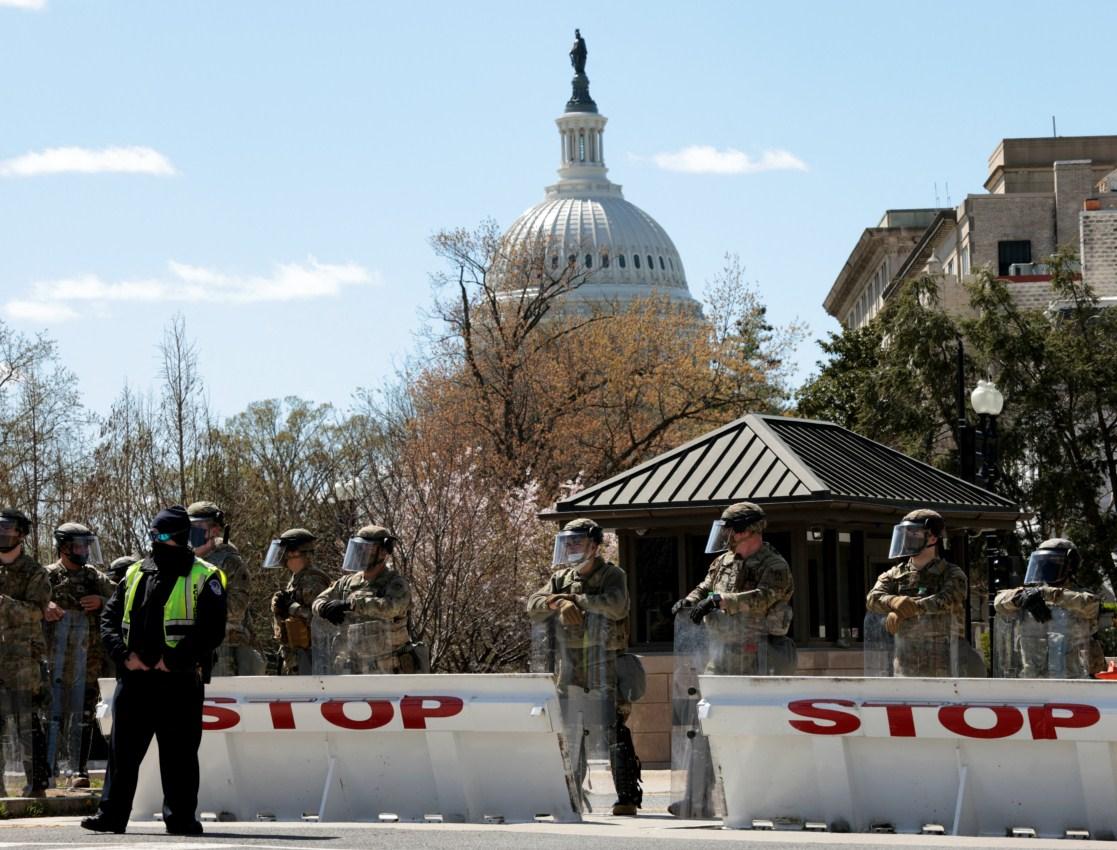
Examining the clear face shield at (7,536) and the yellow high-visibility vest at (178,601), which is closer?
the yellow high-visibility vest at (178,601)

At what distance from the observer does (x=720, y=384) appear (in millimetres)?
52062

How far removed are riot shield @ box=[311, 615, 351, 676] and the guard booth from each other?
22.0 ft

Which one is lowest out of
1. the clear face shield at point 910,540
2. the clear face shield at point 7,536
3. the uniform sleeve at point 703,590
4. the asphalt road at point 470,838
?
the asphalt road at point 470,838

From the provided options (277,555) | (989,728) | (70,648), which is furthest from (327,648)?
(989,728)

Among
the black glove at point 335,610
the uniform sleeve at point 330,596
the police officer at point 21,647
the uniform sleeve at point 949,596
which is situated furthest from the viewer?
the uniform sleeve at point 330,596

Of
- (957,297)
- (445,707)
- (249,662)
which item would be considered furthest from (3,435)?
(445,707)

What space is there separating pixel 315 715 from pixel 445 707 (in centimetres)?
85

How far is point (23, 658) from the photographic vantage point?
50.8 ft

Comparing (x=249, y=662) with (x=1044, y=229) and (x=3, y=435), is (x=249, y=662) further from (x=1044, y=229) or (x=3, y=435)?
(x=1044, y=229)

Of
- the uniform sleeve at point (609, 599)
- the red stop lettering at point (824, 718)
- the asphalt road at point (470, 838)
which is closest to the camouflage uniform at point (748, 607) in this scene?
the uniform sleeve at point (609, 599)

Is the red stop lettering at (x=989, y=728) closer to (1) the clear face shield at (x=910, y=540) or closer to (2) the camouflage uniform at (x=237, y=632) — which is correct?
(1) the clear face shield at (x=910, y=540)

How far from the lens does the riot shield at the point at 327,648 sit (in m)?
15.5

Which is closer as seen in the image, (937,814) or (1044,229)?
(937,814)

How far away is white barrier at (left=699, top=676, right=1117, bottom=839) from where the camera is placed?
12.4 m
